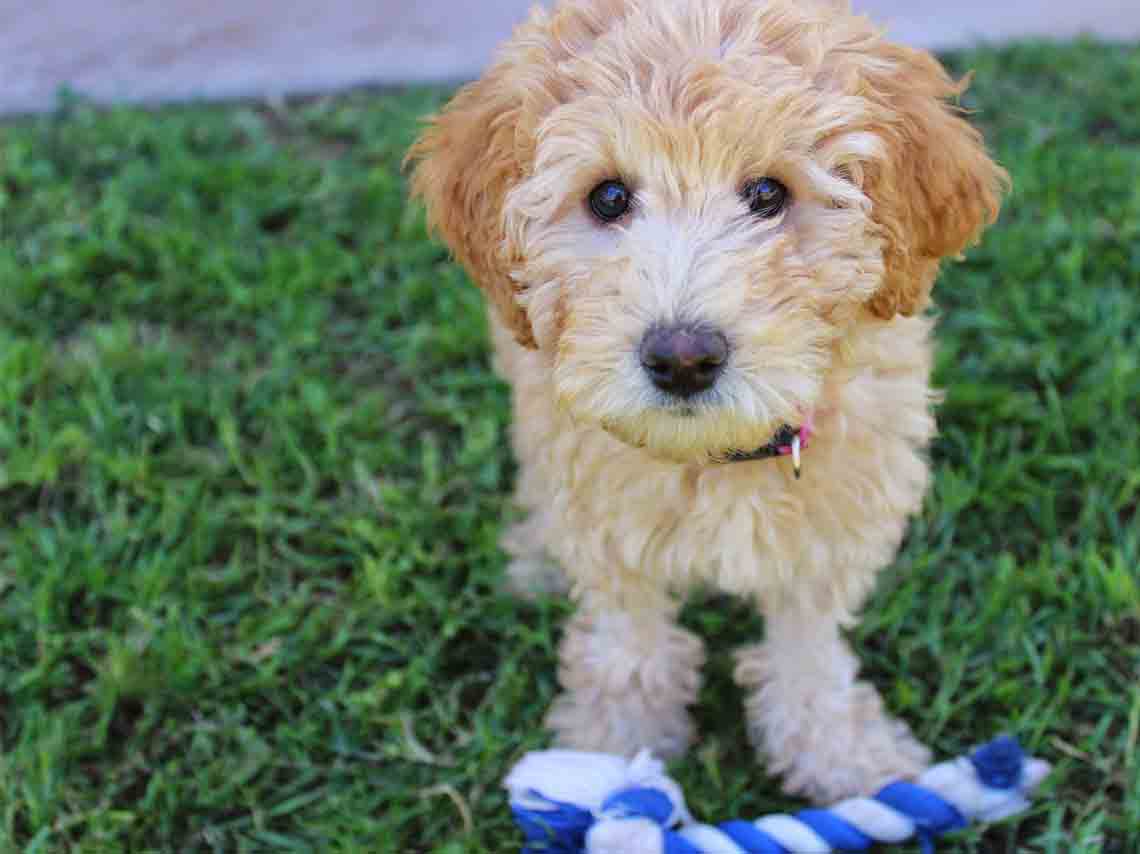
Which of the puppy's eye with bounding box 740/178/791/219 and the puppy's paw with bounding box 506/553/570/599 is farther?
the puppy's paw with bounding box 506/553/570/599

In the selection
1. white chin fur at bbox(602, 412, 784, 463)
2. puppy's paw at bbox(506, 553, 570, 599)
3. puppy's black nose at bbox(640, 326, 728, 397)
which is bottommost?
puppy's paw at bbox(506, 553, 570, 599)

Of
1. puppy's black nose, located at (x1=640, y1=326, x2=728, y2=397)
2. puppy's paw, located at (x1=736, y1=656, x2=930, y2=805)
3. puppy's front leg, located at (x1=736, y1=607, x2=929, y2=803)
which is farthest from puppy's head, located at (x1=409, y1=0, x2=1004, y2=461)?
puppy's paw, located at (x1=736, y1=656, x2=930, y2=805)

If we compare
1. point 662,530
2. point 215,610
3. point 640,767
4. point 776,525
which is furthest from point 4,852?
point 776,525

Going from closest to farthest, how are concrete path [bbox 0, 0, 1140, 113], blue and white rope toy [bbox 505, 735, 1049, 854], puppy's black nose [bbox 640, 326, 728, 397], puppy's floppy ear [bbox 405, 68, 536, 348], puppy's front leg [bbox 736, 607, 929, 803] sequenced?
1. puppy's black nose [bbox 640, 326, 728, 397]
2. puppy's floppy ear [bbox 405, 68, 536, 348]
3. blue and white rope toy [bbox 505, 735, 1049, 854]
4. puppy's front leg [bbox 736, 607, 929, 803]
5. concrete path [bbox 0, 0, 1140, 113]

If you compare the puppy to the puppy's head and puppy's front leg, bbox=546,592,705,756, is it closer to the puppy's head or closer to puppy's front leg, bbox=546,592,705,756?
the puppy's head

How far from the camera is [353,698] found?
3525mm

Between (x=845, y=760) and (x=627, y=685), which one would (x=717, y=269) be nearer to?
(x=627, y=685)

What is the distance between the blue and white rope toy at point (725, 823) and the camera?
118 inches

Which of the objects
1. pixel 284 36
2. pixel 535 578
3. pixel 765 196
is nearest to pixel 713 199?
pixel 765 196

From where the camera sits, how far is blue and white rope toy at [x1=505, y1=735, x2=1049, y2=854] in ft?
9.84

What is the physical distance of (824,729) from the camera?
3350mm

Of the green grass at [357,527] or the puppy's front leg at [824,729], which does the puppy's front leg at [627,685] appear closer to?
the green grass at [357,527]

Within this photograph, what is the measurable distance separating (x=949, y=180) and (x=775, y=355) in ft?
2.01

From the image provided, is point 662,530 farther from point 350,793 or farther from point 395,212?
point 395,212
